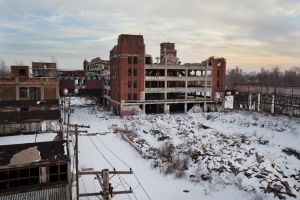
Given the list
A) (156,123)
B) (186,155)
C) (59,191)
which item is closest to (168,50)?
(156,123)

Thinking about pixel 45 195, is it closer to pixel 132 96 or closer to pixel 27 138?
pixel 27 138

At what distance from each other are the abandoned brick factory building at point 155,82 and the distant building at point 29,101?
11934mm

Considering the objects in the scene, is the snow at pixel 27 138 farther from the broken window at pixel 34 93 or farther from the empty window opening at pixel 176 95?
the empty window opening at pixel 176 95

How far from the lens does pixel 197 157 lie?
27500mm

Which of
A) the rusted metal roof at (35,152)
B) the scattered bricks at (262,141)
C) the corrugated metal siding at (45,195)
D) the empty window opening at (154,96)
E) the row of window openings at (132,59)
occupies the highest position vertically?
the row of window openings at (132,59)

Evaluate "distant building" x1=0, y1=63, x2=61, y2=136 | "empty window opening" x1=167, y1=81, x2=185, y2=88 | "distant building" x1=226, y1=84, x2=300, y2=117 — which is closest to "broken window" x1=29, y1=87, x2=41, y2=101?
"distant building" x1=0, y1=63, x2=61, y2=136

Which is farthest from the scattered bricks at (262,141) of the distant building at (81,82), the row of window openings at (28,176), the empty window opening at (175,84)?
the distant building at (81,82)

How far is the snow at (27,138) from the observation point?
21.7 metres

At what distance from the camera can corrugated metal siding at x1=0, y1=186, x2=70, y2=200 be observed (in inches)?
593

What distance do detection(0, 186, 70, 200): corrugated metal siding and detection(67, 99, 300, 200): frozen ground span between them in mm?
4767

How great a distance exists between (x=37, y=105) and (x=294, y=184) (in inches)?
1105

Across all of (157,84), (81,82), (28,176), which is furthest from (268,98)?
(28,176)

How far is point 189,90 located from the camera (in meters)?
57.7

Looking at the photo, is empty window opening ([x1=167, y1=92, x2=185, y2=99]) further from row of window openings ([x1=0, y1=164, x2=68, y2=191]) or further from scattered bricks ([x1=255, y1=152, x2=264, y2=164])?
row of window openings ([x1=0, y1=164, x2=68, y2=191])
